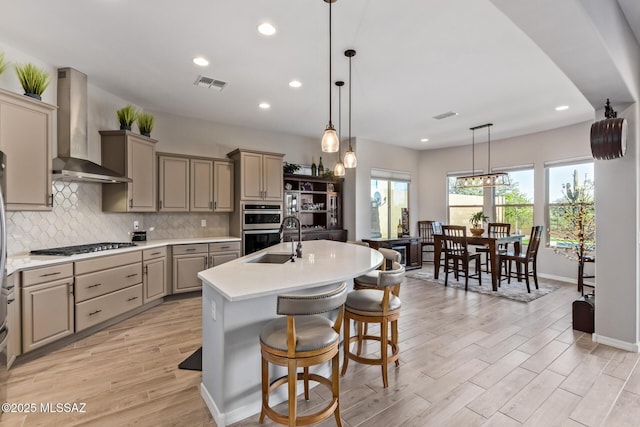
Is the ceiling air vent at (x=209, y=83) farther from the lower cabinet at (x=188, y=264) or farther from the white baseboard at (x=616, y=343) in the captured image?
the white baseboard at (x=616, y=343)

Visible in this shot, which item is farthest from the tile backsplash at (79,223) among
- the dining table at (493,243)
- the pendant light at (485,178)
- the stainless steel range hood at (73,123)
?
the pendant light at (485,178)

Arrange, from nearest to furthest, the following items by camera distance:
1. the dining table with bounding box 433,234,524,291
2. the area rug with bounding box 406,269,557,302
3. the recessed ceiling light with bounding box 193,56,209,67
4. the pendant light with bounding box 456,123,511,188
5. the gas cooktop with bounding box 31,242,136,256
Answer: the gas cooktop with bounding box 31,242,136,256 < the recessed ceiling light with bounding box 193,56,209,67 < the area rug with bounding box 406,269,557,302 < the dining table with bounding box 433,234,524,291 < the pendant light with bounding box 456,123,511,188

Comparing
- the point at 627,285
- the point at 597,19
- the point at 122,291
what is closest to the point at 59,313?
the point at 122,291

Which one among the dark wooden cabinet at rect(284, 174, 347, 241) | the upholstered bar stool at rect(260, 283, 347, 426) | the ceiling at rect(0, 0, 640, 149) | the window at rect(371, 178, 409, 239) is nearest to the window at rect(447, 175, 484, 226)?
the window at rect(371, 178, 409, 239)

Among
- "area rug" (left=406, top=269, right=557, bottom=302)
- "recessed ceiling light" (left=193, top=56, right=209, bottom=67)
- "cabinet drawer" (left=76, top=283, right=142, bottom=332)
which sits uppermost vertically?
"recessed ceiling light" (left=193, top=56, right=209, bottom=67)

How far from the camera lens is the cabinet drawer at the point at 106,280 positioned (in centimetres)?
320

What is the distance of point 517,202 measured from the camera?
6.61 meters

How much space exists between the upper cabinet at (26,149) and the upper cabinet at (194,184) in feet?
5.36

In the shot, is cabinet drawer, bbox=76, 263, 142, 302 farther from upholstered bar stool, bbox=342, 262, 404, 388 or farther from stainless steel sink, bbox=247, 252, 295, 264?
upholstered bar stool, bbox=342, 262, 404, 388

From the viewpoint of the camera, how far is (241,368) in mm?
1979

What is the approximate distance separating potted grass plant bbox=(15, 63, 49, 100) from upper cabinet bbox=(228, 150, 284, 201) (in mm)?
2593

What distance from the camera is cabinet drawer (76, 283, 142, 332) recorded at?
3.20 m

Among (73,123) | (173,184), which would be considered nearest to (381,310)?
(173,184)

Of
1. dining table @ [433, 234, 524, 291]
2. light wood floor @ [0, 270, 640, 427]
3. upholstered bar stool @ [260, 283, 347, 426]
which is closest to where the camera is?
upholstered bar stool @ [260, 283, 347, 426]
